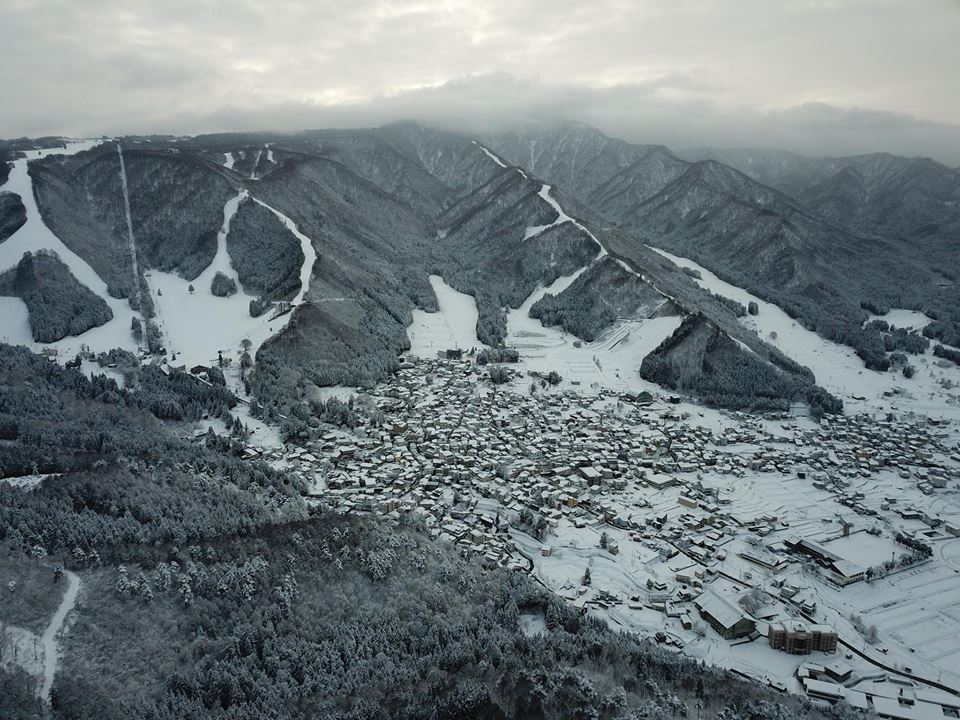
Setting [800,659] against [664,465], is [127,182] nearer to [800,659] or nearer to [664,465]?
[664,465]

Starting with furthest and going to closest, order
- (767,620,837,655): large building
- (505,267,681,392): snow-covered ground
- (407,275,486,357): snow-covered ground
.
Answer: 1. (407,275,486,357): snow-covered ground
2. (505,267,681,392): snow-covered ground
3. (767,620,837,655): large building

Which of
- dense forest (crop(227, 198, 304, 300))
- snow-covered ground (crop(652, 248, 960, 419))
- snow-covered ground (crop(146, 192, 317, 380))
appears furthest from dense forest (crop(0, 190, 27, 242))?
snow-covered ground (crop(652, 248, 960, 419))

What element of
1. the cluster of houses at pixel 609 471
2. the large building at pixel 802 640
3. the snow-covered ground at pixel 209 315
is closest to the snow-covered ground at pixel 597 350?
the cluster of houses at pixel 609 471

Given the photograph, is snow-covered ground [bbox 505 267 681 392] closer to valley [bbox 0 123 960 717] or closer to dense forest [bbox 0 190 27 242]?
valley [bbox 0 123 960 717]

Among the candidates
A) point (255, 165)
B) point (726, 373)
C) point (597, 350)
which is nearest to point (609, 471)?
point (726, 373)

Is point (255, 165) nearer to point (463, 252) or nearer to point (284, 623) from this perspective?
point (463, 252)
